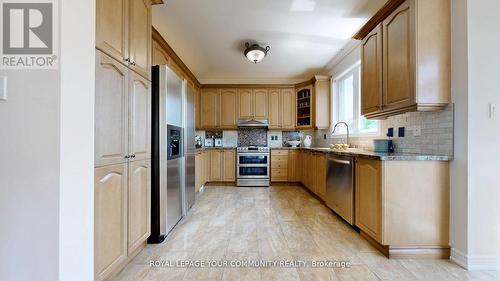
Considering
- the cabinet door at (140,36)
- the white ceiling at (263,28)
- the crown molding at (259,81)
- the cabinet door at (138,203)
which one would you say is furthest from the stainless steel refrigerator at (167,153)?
the crown molding at (259,81)

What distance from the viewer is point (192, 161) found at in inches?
137

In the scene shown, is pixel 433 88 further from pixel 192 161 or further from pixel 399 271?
pixel 192 161

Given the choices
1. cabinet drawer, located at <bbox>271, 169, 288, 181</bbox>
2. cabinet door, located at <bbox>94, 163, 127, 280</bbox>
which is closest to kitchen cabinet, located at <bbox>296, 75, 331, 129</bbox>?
cabinet drawer, located at <bbox>271, 169, 288, 181</bbox>

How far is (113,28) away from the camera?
162cm

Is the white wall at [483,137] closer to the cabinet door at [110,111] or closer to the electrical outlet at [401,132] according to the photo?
the electrical outlet at [401,132]

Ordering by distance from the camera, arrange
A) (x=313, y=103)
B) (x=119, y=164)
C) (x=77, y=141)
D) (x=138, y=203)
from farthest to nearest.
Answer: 1. (x=313, y=103)
2. (x=138, y=203)
3. (x=119, y=164)
4. (x=77, y=141)

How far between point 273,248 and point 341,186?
4.00ft

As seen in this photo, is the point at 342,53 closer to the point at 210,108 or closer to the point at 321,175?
the point at 321,175

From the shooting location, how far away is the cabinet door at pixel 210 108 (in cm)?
572

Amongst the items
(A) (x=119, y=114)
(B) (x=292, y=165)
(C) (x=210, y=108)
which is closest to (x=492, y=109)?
(A) (x=119, y=114)

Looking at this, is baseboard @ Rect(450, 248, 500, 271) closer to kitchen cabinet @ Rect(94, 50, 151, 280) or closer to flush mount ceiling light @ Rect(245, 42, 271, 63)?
kitchen cabinet @ Rect(94, 50, 151, 280)

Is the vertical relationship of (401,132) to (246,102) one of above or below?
below

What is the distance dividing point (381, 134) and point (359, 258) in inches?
65.7

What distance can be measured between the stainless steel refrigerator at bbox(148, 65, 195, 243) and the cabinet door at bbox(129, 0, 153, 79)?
265 millimetres
